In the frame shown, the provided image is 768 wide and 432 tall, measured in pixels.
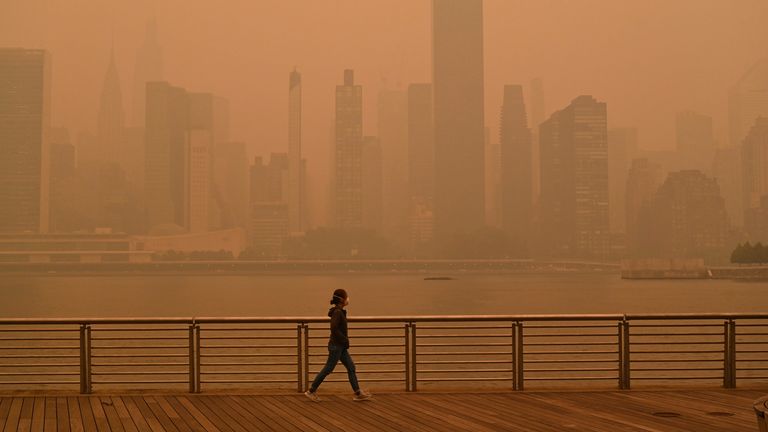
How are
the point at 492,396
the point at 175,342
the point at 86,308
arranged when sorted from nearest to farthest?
the point at 492,396
the point at 175,342
the point at 86,308

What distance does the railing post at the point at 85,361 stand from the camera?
11078 millimetres

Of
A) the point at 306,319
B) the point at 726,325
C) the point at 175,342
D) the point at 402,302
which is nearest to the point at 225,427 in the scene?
the point at 306,319

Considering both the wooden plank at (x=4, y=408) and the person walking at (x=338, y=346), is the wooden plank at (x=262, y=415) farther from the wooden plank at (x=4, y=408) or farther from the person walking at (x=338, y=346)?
the wooden plank at (x=4, y=408)

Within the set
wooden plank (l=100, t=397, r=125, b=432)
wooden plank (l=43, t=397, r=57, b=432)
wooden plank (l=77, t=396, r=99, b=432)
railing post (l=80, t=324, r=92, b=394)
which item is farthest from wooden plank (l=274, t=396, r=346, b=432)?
wooden plank (l=43, t=397, r=57, b=432)

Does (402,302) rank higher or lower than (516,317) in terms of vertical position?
lower

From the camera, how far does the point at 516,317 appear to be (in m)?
11.5

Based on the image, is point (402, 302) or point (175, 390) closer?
point (175, 390)

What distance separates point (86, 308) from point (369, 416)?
8274cm

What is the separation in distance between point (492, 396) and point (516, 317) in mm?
1112

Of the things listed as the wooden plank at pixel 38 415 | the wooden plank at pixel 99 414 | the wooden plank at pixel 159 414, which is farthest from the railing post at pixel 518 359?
the wooden plank at pixel 38 415

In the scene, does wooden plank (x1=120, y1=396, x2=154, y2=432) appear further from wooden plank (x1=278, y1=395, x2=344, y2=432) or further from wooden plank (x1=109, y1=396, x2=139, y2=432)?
wooden plank (x1=278, y1=395, x2=344, y2=432)

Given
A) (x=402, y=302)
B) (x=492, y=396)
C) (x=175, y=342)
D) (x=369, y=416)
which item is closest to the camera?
(x=369, y=416)

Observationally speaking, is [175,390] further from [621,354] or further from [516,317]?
[621,354]

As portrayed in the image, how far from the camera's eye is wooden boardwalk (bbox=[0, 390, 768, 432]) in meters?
9.21
